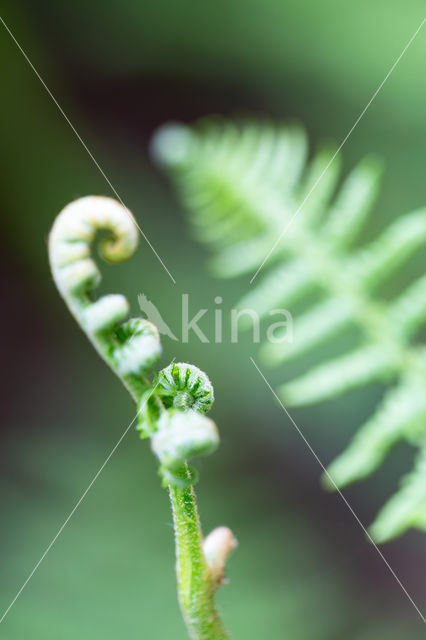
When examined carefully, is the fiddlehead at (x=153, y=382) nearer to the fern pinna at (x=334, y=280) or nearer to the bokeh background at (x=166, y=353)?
the fern pinna at (x=334, y=280)

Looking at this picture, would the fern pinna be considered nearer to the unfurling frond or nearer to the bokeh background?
the unfurling frond

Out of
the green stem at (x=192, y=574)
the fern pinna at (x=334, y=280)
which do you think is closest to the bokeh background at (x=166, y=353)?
the fern pinna at (x=334, y=280)

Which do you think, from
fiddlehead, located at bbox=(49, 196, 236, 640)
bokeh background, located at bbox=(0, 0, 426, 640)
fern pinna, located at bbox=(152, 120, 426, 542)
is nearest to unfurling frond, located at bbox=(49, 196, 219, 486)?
fiddlehead, located at bbox=(49, 196, 236, 640)

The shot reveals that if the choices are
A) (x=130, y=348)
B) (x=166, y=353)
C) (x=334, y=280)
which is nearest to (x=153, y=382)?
(x=130, y=348)

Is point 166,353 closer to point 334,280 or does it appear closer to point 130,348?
point 334,280

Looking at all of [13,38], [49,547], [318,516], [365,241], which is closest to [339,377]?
[49,547]

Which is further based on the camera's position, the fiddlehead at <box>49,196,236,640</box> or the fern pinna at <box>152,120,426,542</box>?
the fern pinna at <box>152,120,426,542</box>
